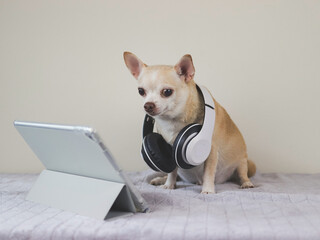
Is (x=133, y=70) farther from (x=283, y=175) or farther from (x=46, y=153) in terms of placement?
(x=283, y=175)

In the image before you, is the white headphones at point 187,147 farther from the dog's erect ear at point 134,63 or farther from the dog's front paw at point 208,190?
the dog's erect ear at point 134,63

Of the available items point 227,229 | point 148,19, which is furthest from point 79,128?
point 148,19

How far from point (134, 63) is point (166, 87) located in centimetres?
20

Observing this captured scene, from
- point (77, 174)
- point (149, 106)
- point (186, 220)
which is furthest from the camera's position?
point (149, 106)

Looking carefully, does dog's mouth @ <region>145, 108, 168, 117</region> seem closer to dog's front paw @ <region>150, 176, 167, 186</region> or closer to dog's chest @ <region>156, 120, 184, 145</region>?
dog's chest @ <region>156, 120, 184, 145</region>

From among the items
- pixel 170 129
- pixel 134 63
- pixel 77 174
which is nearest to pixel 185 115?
pixel 170 129

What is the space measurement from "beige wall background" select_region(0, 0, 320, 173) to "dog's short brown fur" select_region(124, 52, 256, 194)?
1.25 feet

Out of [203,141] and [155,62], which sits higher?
[155,62]

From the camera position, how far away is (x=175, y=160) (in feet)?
4.51

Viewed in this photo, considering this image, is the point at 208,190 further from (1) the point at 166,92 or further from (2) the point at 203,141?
(1) the point at 166,92

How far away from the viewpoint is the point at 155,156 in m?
1.39

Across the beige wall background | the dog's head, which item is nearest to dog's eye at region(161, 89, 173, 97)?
the dog's head

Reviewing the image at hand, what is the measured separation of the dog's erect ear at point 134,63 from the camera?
146 cm

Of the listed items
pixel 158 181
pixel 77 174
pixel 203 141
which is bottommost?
pixel 158 181
